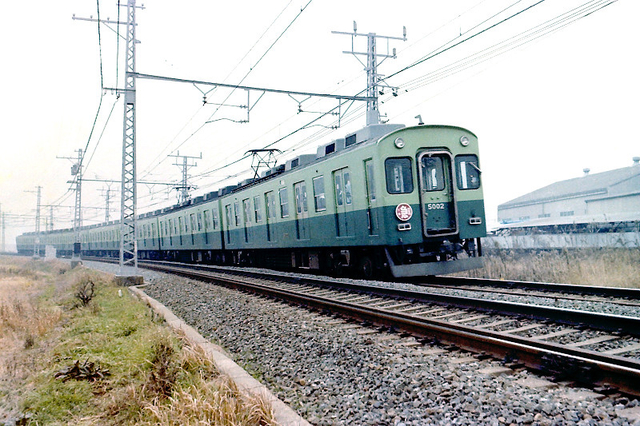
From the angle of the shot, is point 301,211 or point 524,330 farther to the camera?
point 301,211

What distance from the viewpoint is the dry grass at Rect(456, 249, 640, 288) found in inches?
389

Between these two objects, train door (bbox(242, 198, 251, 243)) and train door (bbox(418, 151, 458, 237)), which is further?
train door (bbox(242, 198, 251, 243))

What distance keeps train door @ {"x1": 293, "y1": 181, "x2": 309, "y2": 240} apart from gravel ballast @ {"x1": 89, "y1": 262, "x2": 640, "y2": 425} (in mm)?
6435

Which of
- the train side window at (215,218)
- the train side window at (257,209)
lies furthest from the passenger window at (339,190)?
the train side window at (215,218)

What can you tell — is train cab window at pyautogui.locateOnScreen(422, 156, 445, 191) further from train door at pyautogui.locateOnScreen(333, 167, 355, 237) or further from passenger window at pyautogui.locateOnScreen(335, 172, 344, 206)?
passenger window at pyautogui.locateOnScreen(335, 172, 344, 206)

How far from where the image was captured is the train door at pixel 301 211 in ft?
43.4

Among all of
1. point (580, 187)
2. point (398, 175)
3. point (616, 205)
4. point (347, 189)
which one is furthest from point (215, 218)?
point (580, 187)

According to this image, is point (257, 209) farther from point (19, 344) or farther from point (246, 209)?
point (19, 344)

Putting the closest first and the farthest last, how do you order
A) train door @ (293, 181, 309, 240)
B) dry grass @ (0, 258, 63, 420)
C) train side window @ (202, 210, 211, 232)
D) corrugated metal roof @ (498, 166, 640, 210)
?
dry grass @ (0, 258, 63, 420)
train door @ (293, 181, 309, 240)
train side window @ (202, 210, 211, 232)
corrugated metal roof @ (498, 166, 640, 210)

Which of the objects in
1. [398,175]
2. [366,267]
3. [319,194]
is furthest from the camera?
[319,194]

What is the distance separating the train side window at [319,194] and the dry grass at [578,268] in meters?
4.34

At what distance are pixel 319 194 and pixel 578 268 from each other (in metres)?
6.14

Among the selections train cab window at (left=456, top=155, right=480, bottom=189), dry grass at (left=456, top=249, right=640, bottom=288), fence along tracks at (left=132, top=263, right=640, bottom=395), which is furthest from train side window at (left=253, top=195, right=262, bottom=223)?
fence along tracks at (left=132, top=263, right=640, bottom=395)

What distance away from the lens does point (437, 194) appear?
10438 mm
